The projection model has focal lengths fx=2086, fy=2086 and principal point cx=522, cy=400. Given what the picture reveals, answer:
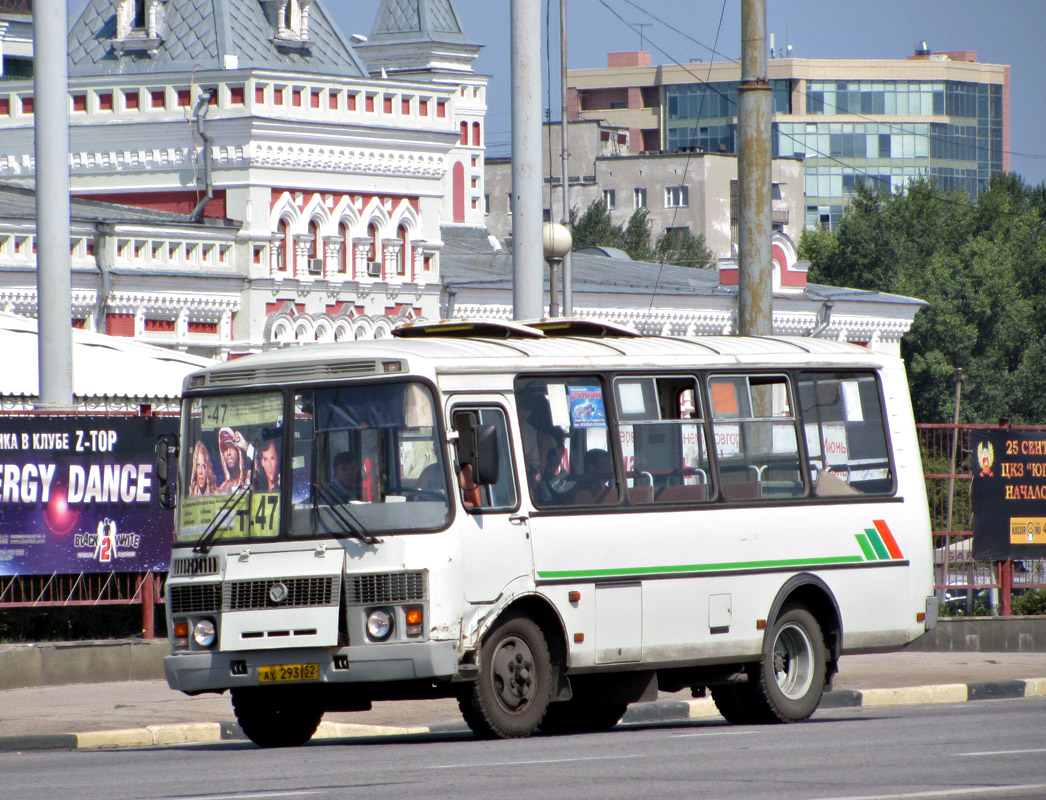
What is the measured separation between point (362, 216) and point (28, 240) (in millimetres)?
9302

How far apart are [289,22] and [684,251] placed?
5586 cm

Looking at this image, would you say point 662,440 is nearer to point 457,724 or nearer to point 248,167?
point 457,724

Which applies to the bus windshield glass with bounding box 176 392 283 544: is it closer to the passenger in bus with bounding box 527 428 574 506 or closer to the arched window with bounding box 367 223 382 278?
the passenger in bus with bounding box 527 428 574 506

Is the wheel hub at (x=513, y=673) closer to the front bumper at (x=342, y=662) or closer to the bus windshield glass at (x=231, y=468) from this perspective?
the front bumper at (x=342, y=662)

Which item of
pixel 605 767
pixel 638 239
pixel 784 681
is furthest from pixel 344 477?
pixel 638 239

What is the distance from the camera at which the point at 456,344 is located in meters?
13.3

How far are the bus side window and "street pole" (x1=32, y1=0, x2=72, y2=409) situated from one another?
575 cm

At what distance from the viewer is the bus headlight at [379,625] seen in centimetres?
1234

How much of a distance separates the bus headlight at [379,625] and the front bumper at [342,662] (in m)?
0.06

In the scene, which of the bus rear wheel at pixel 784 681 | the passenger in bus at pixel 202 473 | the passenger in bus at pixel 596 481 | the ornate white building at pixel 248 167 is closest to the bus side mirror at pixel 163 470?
the passenger in bus at pixel 202 473

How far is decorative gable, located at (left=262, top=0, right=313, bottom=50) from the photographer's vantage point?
46.0m

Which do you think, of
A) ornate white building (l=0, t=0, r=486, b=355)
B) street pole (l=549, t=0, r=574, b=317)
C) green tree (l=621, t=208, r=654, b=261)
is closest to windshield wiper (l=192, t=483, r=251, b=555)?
ornate white building (l=0, t=0, r=486, b=355)

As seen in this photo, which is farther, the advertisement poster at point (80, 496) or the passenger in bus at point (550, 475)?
the advertisement poster at point (80, 496)

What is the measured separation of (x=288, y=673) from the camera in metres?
12.5
